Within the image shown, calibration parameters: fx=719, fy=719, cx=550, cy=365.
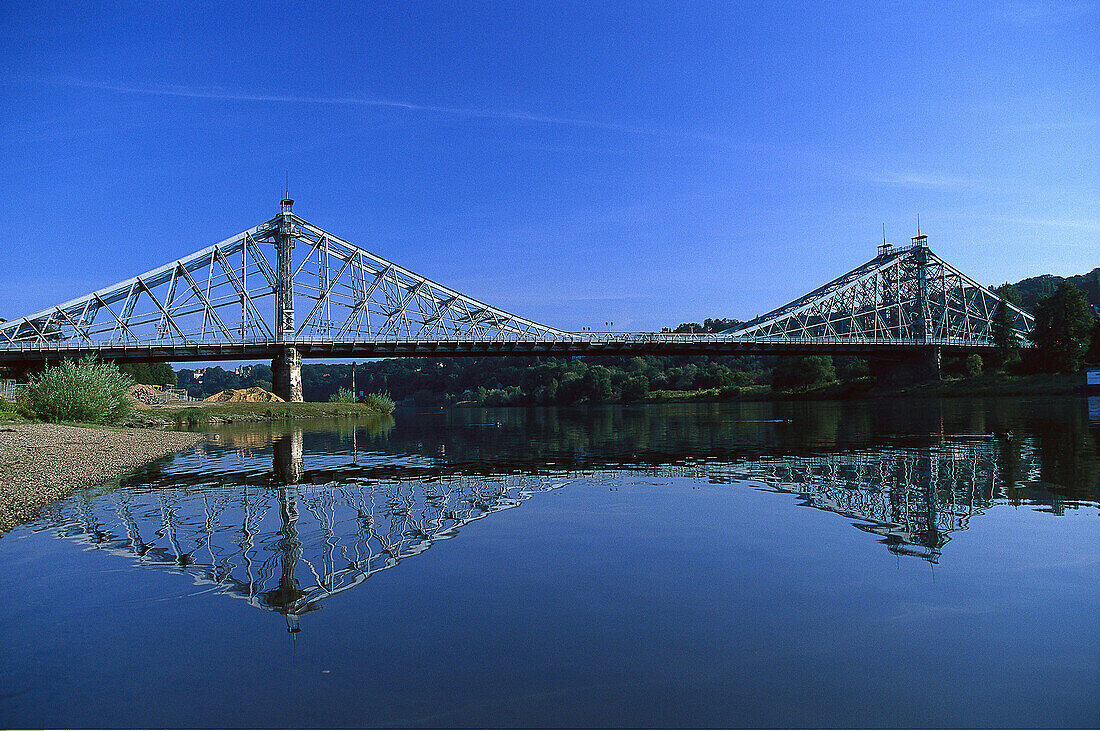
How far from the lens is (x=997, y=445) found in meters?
23.4

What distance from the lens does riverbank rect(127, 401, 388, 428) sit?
51213 mm

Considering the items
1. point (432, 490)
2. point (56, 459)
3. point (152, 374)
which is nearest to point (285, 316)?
point (152, 374)

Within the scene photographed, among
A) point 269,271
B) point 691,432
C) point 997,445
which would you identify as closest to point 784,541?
point 997,445

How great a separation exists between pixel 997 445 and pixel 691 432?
1536cm

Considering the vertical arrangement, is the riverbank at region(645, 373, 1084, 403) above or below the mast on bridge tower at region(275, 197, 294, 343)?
below

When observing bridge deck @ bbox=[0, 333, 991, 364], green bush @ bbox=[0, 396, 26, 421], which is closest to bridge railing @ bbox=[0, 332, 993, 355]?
bridge deck @ bbox=[0, 333, 991, 364]

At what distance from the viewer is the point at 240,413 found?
61.8 m

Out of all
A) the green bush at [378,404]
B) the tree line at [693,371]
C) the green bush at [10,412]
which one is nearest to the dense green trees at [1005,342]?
the tree line at [693,371]

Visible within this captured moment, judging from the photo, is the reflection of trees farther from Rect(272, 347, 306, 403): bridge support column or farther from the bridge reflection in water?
Rect(272, 347, 306, 403): bridge support column

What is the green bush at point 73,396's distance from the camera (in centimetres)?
3819

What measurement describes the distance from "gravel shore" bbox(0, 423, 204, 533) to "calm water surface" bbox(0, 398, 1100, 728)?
107 centimetres

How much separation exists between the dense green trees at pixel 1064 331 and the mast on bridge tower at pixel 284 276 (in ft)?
277

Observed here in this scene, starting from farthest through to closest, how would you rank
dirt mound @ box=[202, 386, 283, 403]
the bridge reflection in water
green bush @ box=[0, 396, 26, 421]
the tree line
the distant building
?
the tree line
dirt mound @ box=[202, 386, 283, 403]
the distant building
green bush @ box=[0, 396, 26, 421]
the bridge reflection in water

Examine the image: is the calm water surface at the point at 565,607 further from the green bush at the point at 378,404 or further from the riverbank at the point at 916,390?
the riverbank at the point at 916,390
